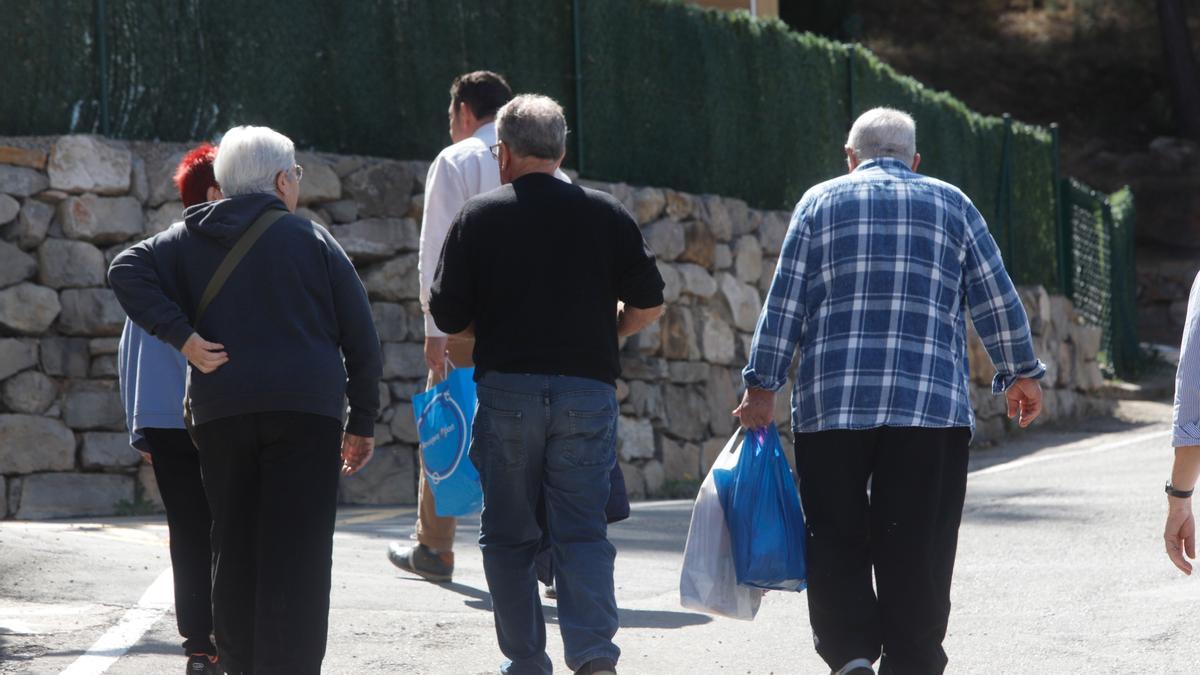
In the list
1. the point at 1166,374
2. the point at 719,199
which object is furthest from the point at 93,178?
the point at 1166,374

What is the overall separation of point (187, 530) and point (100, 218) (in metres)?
4.75

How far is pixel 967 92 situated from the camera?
29.1m

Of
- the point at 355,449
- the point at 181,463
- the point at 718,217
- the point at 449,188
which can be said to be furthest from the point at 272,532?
the point at 718,217

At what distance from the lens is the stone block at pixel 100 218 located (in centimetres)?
899

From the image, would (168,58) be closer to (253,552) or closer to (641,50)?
(641,50)

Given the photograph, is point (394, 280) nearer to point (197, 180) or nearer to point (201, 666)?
point (197, 180)

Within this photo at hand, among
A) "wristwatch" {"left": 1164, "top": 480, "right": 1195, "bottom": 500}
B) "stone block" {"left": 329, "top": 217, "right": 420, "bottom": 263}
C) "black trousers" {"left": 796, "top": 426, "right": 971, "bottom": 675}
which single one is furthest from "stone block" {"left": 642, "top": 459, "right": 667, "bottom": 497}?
"wristwatch" {"left": 1164, "top": 480, "right": 1195, "bottom": 500}

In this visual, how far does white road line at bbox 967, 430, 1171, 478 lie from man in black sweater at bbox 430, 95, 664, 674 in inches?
301

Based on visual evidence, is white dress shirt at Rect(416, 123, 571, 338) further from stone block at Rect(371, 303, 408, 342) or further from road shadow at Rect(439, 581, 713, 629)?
stone block at Rect(371, 303, 408, 342)

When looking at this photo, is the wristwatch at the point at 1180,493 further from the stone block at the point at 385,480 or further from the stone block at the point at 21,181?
the stone block at the point at 21,181

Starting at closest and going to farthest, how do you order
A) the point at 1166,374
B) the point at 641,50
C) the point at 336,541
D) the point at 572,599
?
1. the point at 572,599
2. the point at 336,541
3. the point at 641,50
4. the point at 1166,374

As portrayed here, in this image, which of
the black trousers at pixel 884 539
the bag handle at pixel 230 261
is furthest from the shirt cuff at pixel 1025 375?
the bag handle at pixel 230 261

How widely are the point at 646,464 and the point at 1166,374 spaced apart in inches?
396

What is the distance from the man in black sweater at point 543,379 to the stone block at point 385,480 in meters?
5.28
